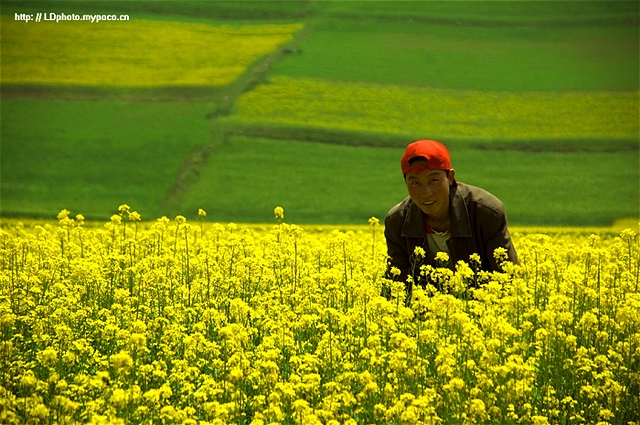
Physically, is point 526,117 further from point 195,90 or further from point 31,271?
point 31,271

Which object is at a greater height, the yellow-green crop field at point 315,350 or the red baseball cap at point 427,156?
the red baseball cap at point 427,156

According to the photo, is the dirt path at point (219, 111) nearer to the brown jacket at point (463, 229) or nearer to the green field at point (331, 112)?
the green field at point (331, 112)

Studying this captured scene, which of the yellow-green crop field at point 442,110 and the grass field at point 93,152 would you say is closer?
the grass field at point 93,152

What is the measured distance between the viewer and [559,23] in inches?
769

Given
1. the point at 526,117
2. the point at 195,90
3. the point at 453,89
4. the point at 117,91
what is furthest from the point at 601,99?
the point at 117,91

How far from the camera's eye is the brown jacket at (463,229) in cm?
609

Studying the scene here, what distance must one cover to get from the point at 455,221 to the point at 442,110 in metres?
11.7

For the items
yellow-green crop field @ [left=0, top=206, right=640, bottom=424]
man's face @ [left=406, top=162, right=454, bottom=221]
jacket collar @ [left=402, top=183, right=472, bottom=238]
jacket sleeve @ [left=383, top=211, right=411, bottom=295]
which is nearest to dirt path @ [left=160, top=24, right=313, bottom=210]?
yellow-green crop field @ [left=0, top=206, right=640, bottom=424]

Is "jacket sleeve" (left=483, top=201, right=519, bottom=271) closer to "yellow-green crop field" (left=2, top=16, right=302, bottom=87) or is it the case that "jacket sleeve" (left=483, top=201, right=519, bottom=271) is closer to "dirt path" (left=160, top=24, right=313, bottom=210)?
"dirt path" (left=160, top=24, right=313, bottom=210)

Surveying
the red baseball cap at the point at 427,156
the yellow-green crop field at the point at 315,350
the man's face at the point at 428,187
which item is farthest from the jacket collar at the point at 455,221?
the yellow-green crop field at the point at 315,350

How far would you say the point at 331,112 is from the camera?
17281 millimetres

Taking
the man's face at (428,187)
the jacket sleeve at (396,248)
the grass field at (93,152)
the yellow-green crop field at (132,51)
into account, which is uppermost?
the yellow-green crop field at (132,51)

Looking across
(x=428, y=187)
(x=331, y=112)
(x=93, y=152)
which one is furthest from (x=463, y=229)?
(x=331, y=112)

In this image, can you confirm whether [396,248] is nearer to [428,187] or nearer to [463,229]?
[463,229]
